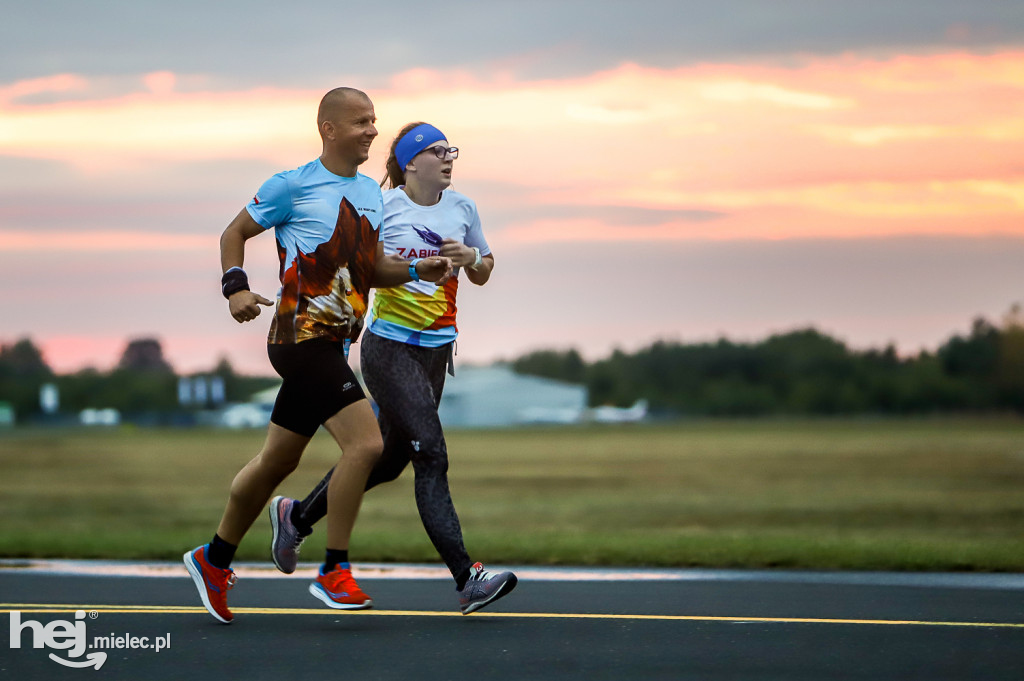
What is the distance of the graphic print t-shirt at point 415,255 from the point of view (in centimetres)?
569

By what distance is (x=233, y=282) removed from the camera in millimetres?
4934

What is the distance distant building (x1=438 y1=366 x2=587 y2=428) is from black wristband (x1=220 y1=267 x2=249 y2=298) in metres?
89.3

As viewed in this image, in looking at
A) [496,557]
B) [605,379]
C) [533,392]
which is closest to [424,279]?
[496,557]

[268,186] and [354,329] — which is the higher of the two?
[268,186]

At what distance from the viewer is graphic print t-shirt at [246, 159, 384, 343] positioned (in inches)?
203

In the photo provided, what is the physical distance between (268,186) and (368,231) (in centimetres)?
43

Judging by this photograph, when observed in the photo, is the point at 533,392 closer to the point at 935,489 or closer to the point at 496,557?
the point at 935,489

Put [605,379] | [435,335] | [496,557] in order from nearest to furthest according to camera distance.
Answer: [435,335] → [496,557] → [605,379]

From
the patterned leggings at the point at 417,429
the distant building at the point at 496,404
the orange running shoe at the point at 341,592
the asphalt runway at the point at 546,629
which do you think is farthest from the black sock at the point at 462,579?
the distant building at the point at 496,404

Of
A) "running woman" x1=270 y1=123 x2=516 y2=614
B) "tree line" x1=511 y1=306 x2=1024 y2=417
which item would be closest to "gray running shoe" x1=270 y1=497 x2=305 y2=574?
"running woman" x1=270 y1=123 x2=516 y2=614

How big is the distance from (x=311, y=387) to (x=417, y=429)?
0.60 m

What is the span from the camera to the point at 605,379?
132m

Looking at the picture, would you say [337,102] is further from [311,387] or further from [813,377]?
[813,377]

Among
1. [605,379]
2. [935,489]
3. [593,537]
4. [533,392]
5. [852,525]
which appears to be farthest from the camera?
[605,379]
